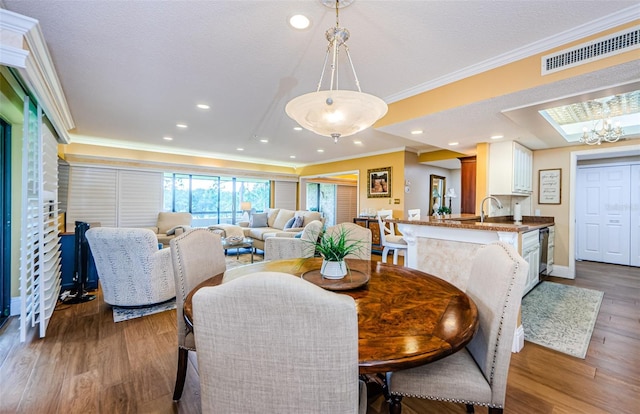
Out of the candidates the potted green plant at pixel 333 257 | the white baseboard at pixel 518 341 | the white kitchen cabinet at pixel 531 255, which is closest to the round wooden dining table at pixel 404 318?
the potted green plant at pixel 333 257

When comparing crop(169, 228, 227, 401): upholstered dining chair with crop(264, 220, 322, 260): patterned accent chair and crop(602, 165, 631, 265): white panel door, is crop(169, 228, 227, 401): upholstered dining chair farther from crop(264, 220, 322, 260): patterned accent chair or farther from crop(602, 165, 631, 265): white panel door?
crop(602, 165, 631, 265): white panel door

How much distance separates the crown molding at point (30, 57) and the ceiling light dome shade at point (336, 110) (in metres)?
1.71

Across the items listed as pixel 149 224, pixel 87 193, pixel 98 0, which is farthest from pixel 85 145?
pixel 98 0

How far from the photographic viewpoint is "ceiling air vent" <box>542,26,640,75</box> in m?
1.68

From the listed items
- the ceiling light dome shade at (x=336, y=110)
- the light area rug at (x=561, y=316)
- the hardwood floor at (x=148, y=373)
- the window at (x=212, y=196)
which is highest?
the ceiling light dome shade at (x=336, y=110)

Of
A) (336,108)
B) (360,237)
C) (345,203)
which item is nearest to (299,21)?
(336,108)

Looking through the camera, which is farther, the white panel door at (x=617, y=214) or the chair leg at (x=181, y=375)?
the white panel door at (x=617, y=214)

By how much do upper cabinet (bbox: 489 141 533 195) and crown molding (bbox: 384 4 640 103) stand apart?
1973mm

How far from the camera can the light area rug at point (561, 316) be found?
93.1 inches

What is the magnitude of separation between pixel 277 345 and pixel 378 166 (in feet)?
19.8

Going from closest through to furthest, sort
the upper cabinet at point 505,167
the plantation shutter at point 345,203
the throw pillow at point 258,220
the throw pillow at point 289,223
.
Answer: the upper cabinet at point 505,167 → the throw pillow at point 289,223 → the throw pillow at point 258,220 → the plantation shutter at point 345,203

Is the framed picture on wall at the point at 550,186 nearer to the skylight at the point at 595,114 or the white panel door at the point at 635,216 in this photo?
the skylight at the point at 595,114

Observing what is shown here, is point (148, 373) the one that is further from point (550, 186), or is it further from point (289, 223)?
point (550, 186)

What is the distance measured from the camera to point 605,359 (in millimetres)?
2109
